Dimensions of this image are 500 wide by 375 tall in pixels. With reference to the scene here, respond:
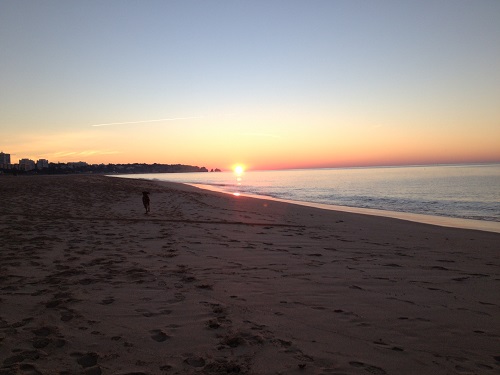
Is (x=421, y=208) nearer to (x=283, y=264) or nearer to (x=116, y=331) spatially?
(x=283, y=264)

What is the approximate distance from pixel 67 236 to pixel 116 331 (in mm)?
6281

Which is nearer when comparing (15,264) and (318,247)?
(15,264)

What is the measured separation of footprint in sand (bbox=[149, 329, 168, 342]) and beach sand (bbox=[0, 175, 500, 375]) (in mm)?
21

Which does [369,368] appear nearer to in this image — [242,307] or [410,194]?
[242,307]

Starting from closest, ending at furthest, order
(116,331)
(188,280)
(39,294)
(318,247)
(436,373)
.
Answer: (436,373) → (116,331) → (39,294) → (188,280) → (318,247)

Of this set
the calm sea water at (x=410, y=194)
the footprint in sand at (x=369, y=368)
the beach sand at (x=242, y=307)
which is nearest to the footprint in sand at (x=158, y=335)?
the beach sand at (x=242, y=307)

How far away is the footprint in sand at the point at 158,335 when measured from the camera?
3572 millimetres

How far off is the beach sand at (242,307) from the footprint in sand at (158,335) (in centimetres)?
2

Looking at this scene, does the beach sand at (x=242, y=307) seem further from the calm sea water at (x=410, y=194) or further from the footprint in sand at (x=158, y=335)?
the calm sea water at (x=410, y=194)

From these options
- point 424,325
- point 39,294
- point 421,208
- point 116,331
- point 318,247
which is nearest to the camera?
point 116,331

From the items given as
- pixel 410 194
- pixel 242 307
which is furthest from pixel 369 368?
pixel 410 194

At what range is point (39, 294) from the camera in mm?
4688

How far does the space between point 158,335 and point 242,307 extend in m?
1.22

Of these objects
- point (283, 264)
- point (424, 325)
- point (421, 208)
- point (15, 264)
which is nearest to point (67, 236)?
point (15, 264)
